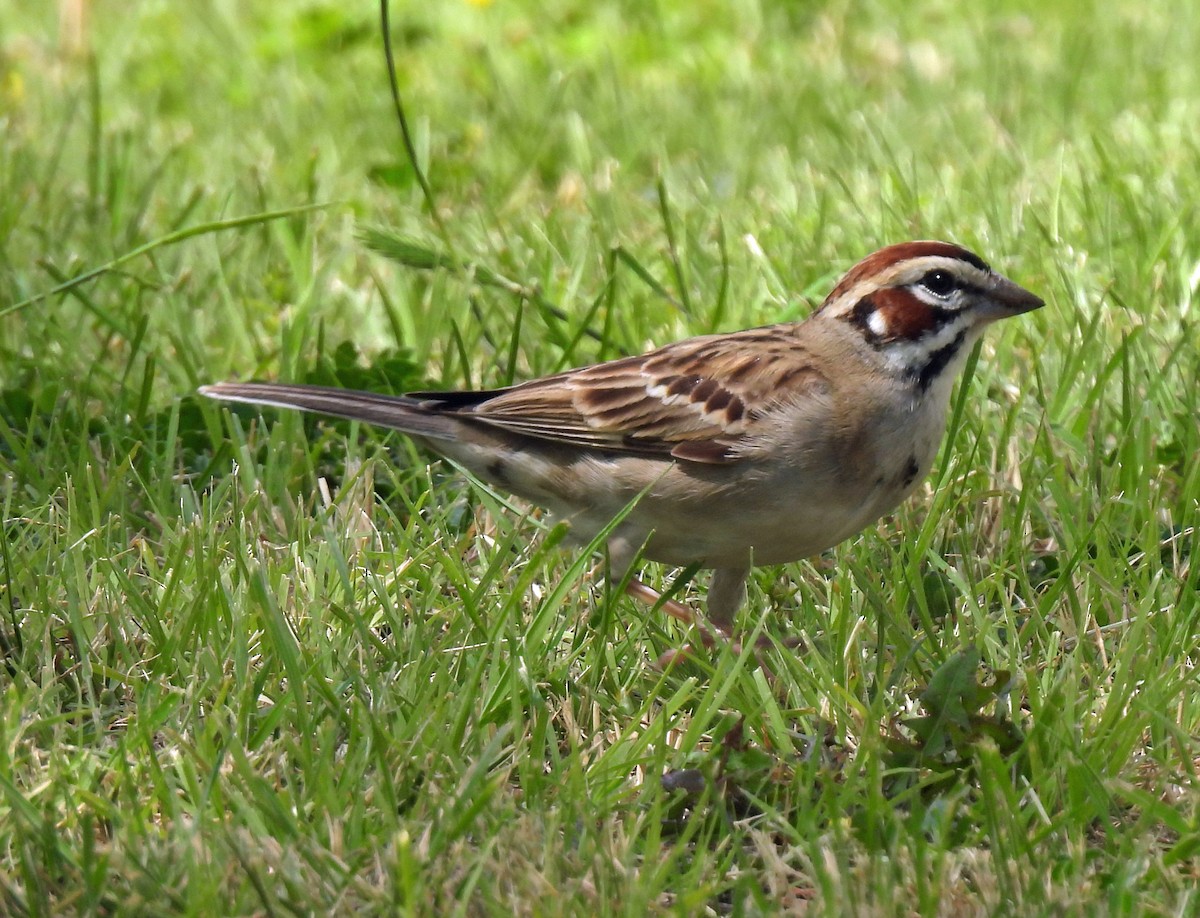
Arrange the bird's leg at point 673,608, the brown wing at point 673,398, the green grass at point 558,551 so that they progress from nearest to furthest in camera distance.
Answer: the green grass at point 558,551, the bird's leg at point 673,608, the brown wing at point 673,398

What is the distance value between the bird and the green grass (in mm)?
178

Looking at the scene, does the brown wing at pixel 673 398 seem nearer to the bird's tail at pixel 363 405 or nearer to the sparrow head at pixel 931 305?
the bird's tail at pixel 363 405

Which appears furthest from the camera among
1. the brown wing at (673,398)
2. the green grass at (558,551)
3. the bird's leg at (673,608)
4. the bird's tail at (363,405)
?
the bird's tail at (363,405)

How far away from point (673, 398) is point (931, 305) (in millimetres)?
737

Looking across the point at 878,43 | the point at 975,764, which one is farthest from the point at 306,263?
the point at 878,43

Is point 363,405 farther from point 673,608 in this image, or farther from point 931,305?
point 931,305

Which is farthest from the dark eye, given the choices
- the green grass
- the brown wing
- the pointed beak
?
the green grass

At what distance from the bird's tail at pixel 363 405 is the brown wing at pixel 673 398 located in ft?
0.25

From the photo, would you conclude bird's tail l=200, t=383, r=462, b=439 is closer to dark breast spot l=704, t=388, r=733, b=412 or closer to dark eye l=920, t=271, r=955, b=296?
dark breast spot l=704, t=388, r=733, b=412

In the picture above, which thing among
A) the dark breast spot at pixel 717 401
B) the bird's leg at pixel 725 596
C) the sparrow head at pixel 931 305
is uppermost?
the sparrow head at pixel 931 305

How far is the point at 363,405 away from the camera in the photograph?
4875 mm

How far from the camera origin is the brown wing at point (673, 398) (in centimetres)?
450

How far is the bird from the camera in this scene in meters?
4.34

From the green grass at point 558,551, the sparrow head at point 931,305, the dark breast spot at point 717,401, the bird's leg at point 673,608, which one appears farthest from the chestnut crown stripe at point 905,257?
the bird's leg at point 673,608
